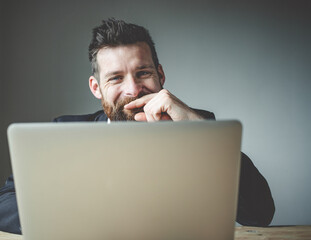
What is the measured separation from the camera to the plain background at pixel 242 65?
2.68m

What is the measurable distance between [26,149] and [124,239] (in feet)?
0.81

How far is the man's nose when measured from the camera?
186 cm

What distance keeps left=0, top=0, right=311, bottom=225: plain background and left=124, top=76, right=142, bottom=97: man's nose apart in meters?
0.86

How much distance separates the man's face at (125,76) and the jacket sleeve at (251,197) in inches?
32.8

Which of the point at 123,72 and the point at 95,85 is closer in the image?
the point at 123,72

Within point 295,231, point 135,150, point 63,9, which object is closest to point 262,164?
point 295,231

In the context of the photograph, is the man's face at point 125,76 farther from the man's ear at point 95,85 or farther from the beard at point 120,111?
the man's ear at point 95,85

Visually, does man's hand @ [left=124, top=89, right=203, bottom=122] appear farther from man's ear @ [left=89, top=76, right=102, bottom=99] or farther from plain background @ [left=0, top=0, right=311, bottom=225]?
plain background @ [left=0, top=0, right=311, bottom=225]

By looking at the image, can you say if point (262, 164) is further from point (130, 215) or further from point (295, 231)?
point (130, 215)

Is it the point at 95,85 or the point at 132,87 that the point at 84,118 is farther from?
the point at 132,87

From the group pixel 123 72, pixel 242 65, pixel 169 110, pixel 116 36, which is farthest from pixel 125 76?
pixel 242 65

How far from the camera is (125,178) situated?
51cm

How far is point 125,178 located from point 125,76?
4.71 feet

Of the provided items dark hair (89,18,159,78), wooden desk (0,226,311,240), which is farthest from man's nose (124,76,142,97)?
wooden desk (0,226,311,240)
